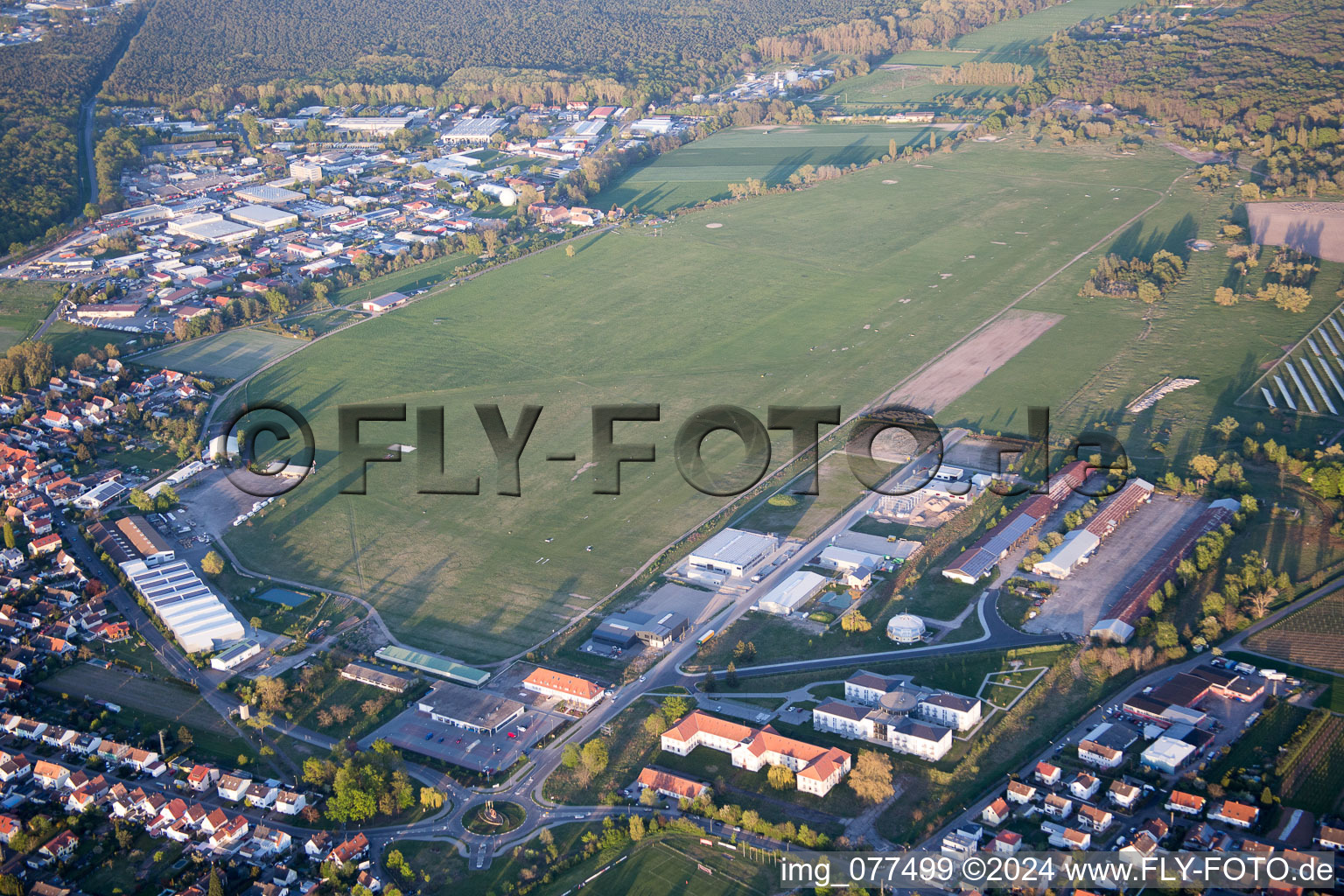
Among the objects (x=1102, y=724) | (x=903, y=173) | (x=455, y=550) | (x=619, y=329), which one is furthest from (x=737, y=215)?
(x=1102, y=724)

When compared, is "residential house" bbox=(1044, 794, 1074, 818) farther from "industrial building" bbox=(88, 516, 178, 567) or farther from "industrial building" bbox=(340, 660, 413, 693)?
"industrial building" bbox=(88, 516, 178, 567)

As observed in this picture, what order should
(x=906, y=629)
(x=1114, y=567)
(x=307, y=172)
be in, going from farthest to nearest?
(x=307, y=172) → (x=1114, y=567) → (x=906, y=629)

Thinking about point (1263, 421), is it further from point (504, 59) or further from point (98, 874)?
point (504, 59)

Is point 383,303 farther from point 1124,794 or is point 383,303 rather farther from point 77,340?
point 1124,794

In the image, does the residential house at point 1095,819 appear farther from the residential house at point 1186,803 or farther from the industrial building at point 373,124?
the industrial building at point 373,124

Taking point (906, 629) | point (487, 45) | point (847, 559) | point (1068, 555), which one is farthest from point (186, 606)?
point (487, 45)
